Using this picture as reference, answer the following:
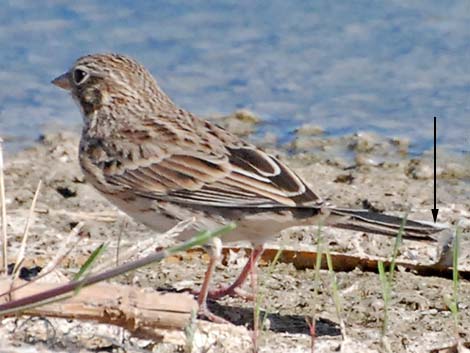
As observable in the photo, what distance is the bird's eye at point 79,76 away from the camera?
812 centimetres

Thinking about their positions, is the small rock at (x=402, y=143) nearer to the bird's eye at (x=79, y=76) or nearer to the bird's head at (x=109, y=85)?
the bird's head at (x=109, y=85)

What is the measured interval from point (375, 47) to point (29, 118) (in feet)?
9.89

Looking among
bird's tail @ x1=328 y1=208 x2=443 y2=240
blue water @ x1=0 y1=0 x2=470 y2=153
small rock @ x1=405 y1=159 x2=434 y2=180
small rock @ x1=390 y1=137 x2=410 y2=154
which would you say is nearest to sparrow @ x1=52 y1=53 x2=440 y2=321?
bird's tail @ x1=328 y1=208 x2=443 y2=240

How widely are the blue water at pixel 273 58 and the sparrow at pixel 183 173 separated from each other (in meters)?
2.81

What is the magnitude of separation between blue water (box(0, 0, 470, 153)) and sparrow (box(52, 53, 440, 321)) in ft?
9.22

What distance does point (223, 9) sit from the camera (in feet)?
43.5

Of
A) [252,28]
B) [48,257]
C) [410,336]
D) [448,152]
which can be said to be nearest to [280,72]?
[252,28]

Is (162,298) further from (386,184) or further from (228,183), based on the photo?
(386,184)

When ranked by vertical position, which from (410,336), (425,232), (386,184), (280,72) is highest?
(280,72)

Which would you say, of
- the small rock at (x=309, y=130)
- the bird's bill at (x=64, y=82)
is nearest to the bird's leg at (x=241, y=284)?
the bird's bill at (x=64, y=82)

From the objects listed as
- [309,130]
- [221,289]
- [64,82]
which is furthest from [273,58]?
[221,289]

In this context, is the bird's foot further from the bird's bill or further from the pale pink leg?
the bird's bill

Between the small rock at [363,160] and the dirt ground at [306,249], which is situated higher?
the small rock at [363,160]

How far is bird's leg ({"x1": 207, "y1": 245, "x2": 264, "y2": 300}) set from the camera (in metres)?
7.19
